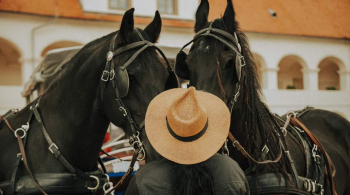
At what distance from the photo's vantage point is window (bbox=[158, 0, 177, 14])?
14.8 meters

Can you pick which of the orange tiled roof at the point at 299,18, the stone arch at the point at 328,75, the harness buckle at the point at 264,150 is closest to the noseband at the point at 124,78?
the harness buckle at the point at 264,150

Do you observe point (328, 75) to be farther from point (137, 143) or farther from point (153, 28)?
point (137, 143)

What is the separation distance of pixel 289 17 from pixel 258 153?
1580cm

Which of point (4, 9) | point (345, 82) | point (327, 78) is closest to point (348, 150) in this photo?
point (4, 9)

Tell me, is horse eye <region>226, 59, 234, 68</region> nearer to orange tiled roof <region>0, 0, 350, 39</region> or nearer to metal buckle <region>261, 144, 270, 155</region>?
metal buckle <region>261, 144, 270, 155</region>

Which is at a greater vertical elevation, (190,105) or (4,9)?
(4,9)

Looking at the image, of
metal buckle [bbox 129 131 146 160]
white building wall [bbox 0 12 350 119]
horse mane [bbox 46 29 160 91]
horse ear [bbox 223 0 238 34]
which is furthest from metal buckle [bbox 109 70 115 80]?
white building wall [bbox 0 12 350 119]

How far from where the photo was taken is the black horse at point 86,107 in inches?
93.4

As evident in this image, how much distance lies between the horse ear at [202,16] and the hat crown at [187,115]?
3.26 feet

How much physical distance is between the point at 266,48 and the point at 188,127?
16060 millimetres

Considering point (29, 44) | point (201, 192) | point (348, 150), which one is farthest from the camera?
point (29, 44)

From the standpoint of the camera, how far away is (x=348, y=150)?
12.5 ft

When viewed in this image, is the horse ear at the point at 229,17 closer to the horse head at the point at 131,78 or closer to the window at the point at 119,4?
the horse head at the point at 131,78

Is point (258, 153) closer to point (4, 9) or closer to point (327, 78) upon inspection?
point (4, 9)
